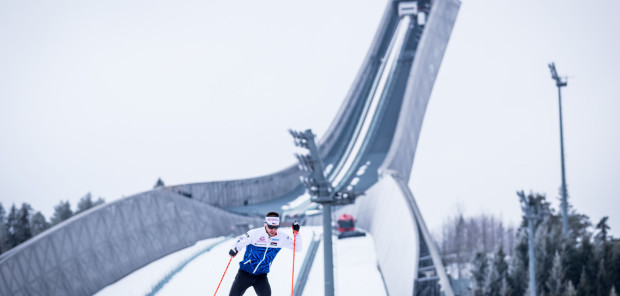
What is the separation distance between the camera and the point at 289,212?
3322 cm

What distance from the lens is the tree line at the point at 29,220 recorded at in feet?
124

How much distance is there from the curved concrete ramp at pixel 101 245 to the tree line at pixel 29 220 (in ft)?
68.2

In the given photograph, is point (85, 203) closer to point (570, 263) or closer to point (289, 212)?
point (289, 212)

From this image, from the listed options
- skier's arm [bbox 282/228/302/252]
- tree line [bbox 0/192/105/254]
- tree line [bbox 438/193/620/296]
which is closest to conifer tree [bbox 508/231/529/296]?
tree line [bbox 438/193/620/296]

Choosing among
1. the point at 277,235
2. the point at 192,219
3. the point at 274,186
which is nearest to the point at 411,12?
the point at 274,186

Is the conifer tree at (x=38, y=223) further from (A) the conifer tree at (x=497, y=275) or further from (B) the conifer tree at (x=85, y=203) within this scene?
(A) the conifer tree at (x=497, y=275)

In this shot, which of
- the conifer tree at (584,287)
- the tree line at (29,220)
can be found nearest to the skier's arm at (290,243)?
the conifer tree at (584,287)

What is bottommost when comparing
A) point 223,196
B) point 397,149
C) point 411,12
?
point 223,196

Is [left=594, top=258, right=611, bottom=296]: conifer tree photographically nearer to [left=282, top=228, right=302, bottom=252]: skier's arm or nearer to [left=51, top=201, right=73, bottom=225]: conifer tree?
[left=282, top=228, right=302, bottom=252]: skier's arm

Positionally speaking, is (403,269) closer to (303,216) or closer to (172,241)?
(172,241)

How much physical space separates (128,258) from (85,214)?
2009 millimetres

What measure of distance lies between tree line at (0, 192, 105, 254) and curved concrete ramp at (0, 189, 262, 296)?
68.2 ft

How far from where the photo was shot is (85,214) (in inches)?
620

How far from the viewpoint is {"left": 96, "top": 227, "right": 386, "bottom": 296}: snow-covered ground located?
12.5 m
